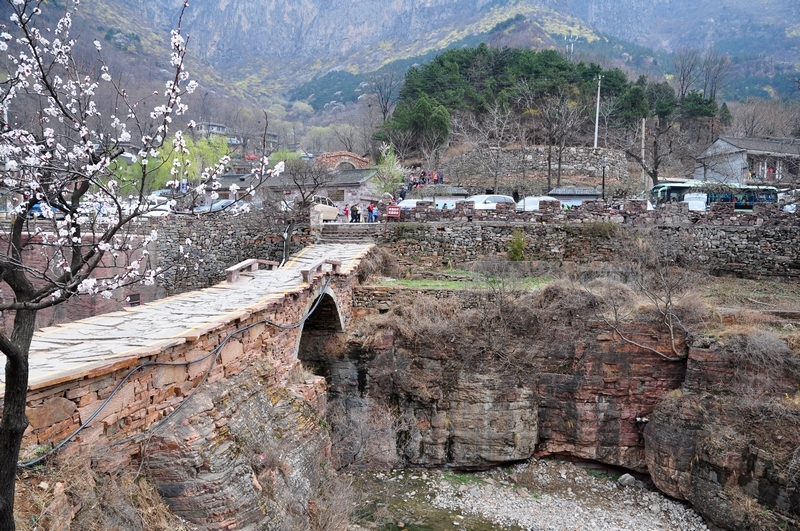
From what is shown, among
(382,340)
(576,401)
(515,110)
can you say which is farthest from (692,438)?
(515,110)

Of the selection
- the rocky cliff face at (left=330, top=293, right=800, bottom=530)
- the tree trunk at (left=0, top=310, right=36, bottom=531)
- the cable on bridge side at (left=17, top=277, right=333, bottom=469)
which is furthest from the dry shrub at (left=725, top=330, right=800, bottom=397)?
the tree trunk at (left=0, top=310, right=36, bottom=531)

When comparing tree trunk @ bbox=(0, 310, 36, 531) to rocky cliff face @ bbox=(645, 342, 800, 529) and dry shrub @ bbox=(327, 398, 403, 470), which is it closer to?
dry shrub @ bbox=(327, 398, 403, 470)

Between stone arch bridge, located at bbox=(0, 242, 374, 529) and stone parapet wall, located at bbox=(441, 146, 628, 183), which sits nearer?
stone arch bridge, located at bbox=(0, 242, 374, 529)

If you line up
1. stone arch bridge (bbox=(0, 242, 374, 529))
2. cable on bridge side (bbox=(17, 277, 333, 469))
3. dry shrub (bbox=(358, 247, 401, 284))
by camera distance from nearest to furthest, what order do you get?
1. cable on bridge side (bbox=(17, 277, 333, 469))
2. stone arch bridge (bbox=(0, 242, 374, 529))
3. dry shrub (bbox=(358, 247, 401, 284))

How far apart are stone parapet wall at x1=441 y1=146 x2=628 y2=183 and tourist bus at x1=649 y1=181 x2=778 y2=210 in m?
6.09

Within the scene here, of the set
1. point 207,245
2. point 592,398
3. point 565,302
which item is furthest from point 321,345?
point 207,245

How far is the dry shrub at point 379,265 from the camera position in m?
14.7

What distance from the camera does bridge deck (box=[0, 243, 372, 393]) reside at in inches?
198

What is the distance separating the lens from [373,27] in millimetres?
101938

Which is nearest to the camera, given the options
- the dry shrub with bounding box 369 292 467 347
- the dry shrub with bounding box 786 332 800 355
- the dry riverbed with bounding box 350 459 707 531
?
the dry riverbed with bounding box 350 459 707 531

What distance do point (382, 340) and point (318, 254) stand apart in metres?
3.55

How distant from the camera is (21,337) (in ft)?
14.1

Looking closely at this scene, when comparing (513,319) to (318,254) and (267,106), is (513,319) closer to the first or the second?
(318,254)

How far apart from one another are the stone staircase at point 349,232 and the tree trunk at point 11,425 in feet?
46.4
